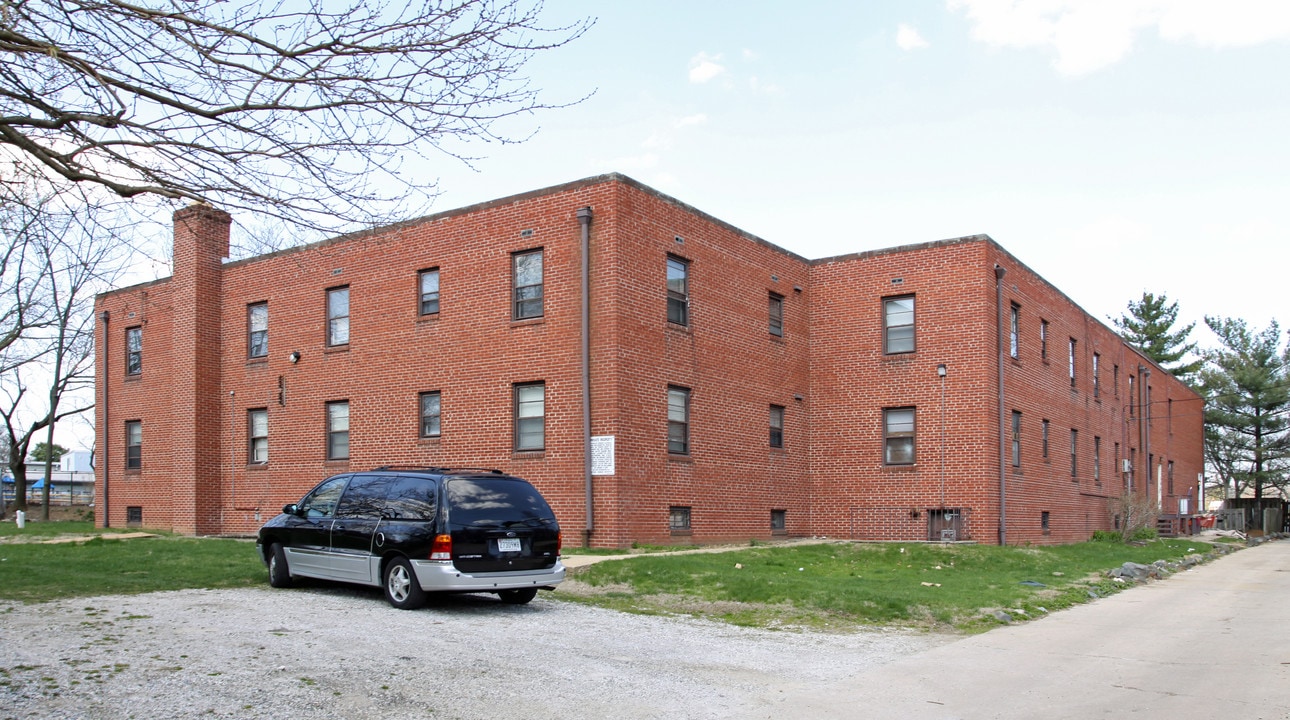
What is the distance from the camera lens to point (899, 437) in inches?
1017

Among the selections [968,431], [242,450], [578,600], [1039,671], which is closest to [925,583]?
[578,600]

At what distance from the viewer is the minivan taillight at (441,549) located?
11719 mm

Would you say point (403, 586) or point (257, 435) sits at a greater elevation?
point (257, 435)

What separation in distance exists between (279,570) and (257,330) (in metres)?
15.2

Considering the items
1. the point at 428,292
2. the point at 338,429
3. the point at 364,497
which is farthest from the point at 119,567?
the point at 338,429

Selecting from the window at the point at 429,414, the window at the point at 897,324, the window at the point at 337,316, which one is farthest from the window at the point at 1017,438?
the window at the point at 337,316

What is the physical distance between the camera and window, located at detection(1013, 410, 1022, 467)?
87.7 ft

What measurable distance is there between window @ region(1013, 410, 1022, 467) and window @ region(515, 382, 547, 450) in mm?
11996

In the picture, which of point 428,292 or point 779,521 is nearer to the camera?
point 428,292

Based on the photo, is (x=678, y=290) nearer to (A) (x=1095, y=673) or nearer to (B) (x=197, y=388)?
(B) (x=197, y=388)

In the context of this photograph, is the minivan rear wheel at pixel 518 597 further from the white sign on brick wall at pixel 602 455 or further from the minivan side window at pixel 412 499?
the white sign on brick wall at pixel 602 455

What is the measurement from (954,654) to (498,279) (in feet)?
46.3

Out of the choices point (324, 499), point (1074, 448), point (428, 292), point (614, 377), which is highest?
point (428, 292)

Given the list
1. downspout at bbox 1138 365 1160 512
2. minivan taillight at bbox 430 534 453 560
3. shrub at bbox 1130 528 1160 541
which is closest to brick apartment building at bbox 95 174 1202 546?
shrub at bbox 1130 528 1160 541
